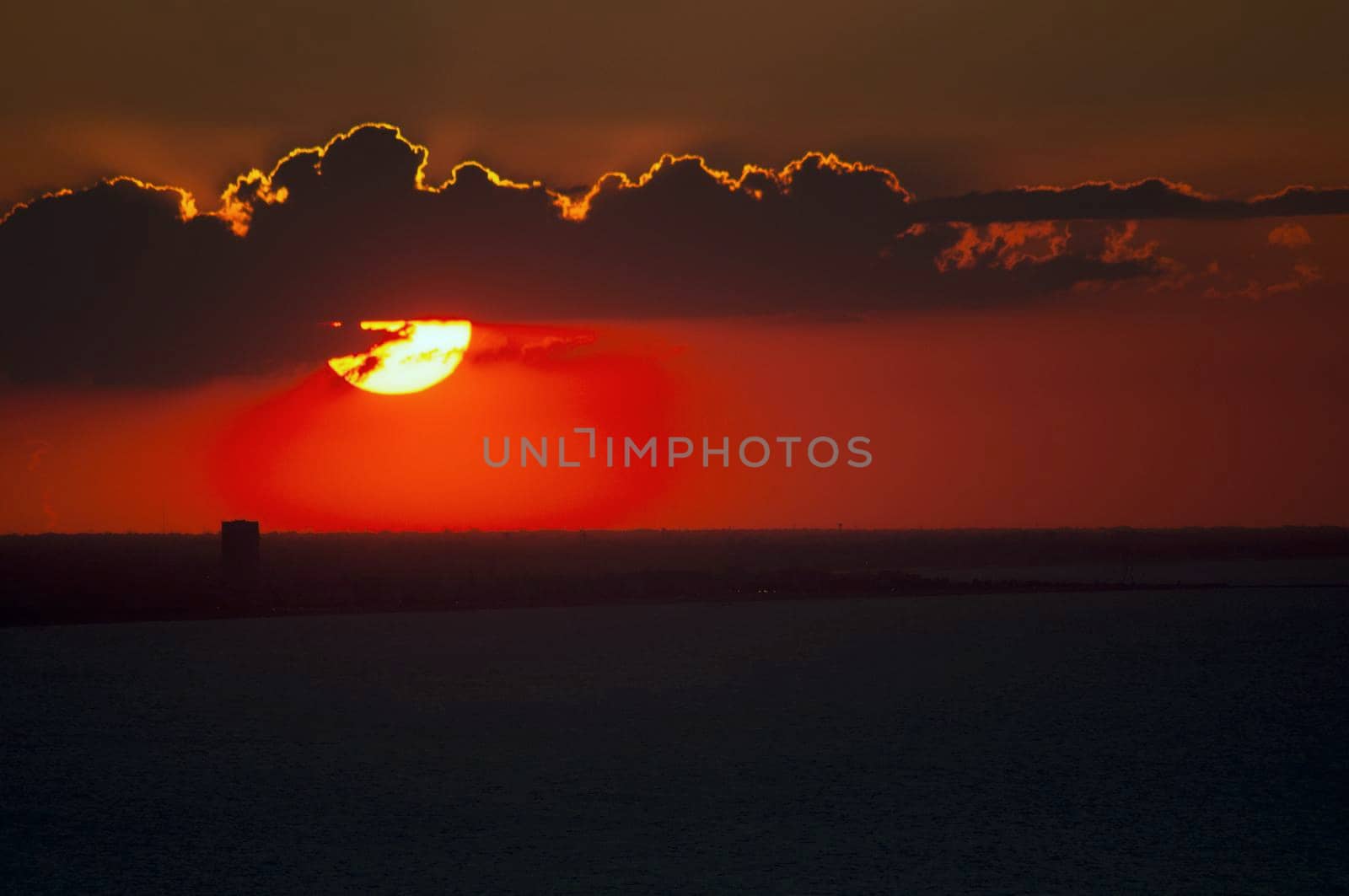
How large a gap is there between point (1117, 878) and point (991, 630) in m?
45.9

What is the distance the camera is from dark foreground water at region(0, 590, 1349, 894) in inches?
763

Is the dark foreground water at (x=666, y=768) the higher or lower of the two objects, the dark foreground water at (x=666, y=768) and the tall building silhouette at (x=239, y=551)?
the lower

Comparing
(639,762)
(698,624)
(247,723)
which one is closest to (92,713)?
(247,723)

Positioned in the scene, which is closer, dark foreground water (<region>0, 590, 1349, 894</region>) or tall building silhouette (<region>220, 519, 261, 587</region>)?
dark foreground water (<region>0, 590, 1349, 894</region>)

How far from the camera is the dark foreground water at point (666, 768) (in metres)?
19.4

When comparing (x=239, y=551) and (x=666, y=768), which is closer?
(x=666, y=768)

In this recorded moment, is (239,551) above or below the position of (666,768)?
above

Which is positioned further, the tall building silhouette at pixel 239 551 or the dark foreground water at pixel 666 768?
the tall building silhouette at pixel 239 551

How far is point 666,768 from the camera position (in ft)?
89.5

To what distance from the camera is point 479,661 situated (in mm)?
48281

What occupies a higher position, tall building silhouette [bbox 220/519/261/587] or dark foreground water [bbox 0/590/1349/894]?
tall building silhouette [bbox 220/519/261/587]

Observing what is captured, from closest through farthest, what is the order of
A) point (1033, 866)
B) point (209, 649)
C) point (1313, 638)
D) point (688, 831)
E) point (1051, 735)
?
point (1033, 866) → point (688, 831) → point (1051, 735) → point (209, 649) → point (1313, 638)

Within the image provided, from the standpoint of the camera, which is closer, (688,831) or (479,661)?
(688,831)

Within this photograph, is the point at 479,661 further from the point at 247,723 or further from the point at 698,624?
the point at 698,624
